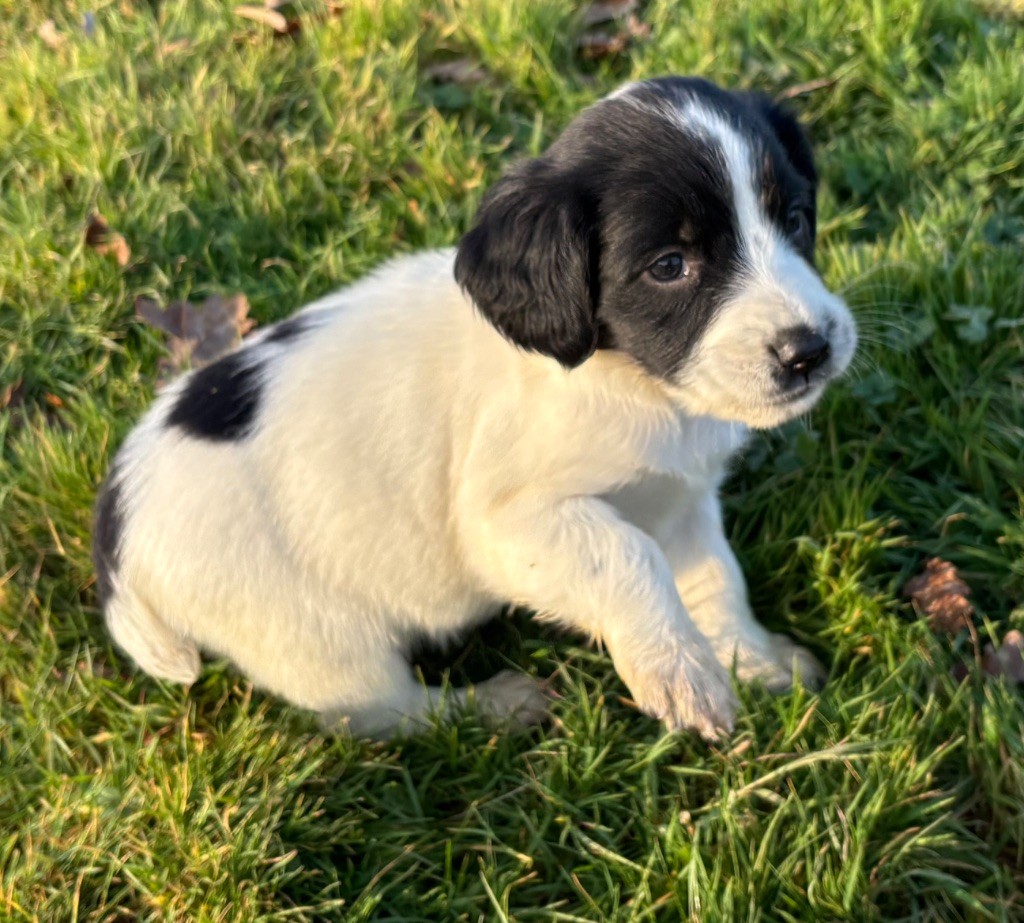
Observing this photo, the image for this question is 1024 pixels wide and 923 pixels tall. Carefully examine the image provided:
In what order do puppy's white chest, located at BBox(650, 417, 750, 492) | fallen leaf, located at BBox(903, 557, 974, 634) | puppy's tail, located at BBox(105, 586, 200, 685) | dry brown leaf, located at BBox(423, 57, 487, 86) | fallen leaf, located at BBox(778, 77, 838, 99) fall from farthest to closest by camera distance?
dry brown leaf, located at BBox(423, 57, 487, 86) < fallen leaf, located at BBox(778, 77, 838, 99) < fallen leaf, located at BBox(903, 557, 974, 634) < puppy's tail, located at BBox(105, 586, 200, 685) < puppy's white chest, located at BBox(650, 417, 750, 492)

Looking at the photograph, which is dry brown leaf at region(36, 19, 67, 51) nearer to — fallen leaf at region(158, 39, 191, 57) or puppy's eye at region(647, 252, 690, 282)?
fallen leaf at region(158, 39, 191, 57)

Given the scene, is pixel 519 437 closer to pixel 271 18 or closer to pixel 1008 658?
pixel 1008 658

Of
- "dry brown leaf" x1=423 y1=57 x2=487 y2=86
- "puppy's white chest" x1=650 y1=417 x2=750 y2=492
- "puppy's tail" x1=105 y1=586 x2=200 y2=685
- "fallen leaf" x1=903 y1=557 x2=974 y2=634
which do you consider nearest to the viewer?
"puppy's white chest" x1=650 y1=417 x2=750 y2=492

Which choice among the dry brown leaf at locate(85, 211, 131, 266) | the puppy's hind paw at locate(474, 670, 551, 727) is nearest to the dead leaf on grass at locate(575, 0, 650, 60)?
the dry brown leaf at locate(85, 211, 131, 266)

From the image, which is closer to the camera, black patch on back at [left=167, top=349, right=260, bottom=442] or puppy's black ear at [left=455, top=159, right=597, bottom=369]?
puppy's black ear at [left=455, top=159, right=597, bottom=369]

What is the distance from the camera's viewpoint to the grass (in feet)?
7.86

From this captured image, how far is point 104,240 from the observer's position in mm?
4090

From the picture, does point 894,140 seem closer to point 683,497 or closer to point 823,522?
point 823,522

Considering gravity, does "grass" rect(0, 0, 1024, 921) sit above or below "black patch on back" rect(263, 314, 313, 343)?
below

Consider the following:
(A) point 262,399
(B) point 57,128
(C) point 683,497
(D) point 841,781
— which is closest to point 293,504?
(A) point 262,399

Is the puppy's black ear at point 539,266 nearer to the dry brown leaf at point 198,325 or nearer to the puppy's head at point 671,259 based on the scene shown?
the puppy's head at point 671,259

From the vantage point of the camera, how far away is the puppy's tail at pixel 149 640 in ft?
8.84

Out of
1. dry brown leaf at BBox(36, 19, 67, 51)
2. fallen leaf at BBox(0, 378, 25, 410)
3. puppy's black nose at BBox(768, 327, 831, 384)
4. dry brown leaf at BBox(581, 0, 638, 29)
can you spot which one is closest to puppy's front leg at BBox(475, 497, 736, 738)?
puppy's black nose at BBox(768, 327, 831, 384)

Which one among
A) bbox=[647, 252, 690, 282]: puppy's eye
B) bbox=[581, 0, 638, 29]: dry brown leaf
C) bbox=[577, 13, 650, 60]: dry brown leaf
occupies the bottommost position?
bbox=[577, 13, 650, 60]: dry brown leaf
